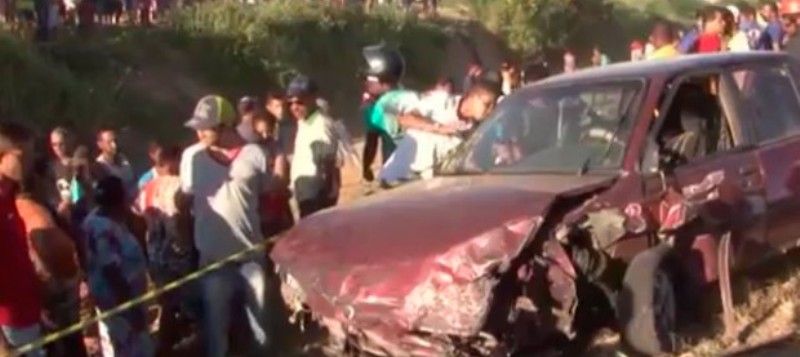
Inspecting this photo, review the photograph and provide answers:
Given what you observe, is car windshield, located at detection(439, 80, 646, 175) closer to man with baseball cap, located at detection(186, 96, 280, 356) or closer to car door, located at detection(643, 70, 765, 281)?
car door, located at detection(643, 70, 765, 281)

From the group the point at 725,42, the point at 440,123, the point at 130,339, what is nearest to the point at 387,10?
the point at 725,42

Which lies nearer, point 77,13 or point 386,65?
point 386,65

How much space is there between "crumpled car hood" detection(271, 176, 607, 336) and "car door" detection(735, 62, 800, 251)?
1816mm

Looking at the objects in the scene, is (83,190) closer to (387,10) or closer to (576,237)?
(576,237)

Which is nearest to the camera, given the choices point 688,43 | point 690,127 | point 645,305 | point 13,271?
point 13,271

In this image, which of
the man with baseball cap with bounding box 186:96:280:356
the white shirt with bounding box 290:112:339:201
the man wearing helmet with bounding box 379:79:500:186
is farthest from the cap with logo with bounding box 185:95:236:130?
the man wearing helmet with bounding box 379:79:500:186

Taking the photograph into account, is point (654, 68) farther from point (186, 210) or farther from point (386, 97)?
point (386, 97)

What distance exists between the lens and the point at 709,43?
15586 millimetres

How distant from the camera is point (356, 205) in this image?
28.6 feet

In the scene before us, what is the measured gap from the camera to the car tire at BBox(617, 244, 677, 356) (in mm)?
8531

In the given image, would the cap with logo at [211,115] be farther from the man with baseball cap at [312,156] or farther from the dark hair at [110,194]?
the man with baseball cap at [312,156]

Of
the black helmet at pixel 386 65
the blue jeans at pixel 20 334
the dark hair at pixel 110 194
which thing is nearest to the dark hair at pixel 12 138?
the blue jeans at pixel 20 334

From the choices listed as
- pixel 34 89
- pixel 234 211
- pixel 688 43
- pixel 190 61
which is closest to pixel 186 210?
pixel 234 211

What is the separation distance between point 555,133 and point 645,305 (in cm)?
134
